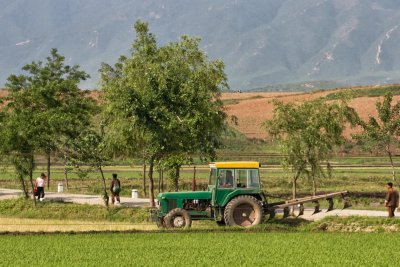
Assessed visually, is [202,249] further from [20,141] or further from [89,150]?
[20,141]

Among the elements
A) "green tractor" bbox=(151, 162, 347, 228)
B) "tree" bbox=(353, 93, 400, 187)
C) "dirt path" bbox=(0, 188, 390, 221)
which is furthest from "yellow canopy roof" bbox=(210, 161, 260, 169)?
"tree" bbox=(353, 93, 400, 187)

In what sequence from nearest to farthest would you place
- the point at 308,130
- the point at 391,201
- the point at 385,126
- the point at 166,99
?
the point at 391,201
the point at 166,99
the point at 308,130
the point at 385,126

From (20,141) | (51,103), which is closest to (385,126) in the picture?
(20,141)

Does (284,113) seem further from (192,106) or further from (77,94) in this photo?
(77,94)

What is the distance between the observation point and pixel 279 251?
24.1 meters

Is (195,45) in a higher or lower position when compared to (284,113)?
higher

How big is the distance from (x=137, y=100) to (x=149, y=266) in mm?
19604

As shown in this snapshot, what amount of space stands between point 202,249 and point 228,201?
702 cm

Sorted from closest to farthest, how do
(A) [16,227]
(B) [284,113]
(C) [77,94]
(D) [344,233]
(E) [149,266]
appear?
(E) [149,266], (D) [344,233], (A) [16,227], (B) [284,113], (C) [77,94]

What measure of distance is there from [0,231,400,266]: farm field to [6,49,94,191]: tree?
49.8ft

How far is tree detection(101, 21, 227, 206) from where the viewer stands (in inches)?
1581

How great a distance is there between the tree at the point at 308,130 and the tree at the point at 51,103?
39.4 feet

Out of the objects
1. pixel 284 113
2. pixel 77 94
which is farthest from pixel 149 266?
pixel 77 94

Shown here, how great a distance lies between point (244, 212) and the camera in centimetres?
3181
